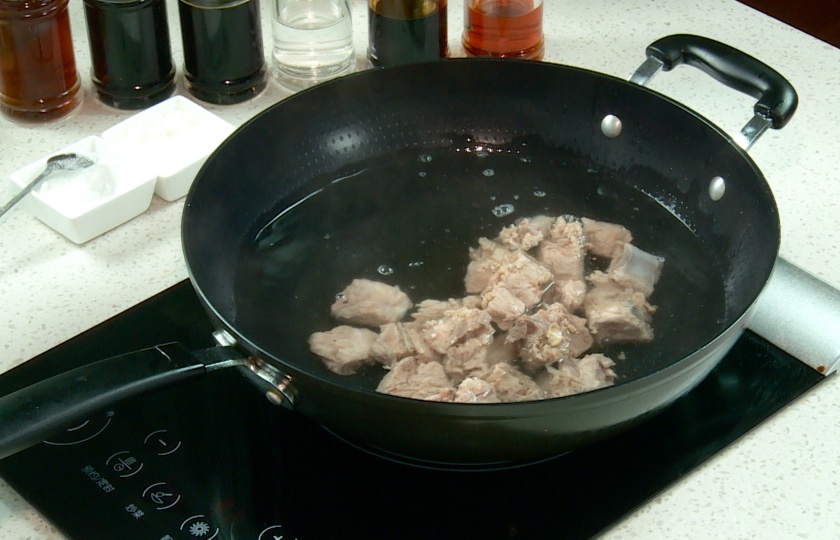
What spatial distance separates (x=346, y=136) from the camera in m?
1.13

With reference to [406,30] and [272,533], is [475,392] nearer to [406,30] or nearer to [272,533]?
[272,533]

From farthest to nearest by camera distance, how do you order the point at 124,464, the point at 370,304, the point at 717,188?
the point at 717,188 → the point at 370,304 → the point at 124,464

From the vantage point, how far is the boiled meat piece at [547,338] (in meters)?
0.86

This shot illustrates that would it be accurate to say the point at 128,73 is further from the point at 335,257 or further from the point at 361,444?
the point at 361,444

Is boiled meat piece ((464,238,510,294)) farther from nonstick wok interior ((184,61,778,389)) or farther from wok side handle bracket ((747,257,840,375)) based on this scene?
wok side handle bracket ((747,257,840,375))

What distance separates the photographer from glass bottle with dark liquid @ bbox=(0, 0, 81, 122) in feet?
3.61

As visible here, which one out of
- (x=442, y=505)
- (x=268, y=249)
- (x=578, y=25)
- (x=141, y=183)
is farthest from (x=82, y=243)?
(x=578, y=25)

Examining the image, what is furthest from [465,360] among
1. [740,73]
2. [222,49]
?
[222,49]

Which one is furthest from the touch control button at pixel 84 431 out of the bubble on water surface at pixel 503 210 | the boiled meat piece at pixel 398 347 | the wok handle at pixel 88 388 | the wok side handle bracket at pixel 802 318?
the wok side handle bracket at pixel 802 318

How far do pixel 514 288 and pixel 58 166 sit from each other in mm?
520

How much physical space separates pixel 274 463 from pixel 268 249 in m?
0.27

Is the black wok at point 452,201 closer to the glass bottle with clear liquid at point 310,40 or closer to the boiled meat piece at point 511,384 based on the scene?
the boiled meat piece at point 511,384

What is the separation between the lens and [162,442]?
84cm

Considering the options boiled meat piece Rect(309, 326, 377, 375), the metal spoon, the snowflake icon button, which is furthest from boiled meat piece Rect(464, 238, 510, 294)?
the metal spoon
